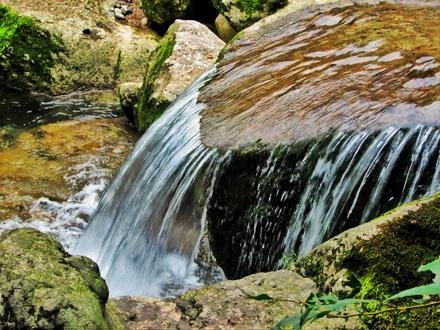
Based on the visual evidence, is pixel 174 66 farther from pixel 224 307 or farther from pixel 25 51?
pixel 224 307

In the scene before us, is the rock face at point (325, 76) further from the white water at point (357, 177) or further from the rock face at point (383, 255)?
the rock face at point (383, 255)

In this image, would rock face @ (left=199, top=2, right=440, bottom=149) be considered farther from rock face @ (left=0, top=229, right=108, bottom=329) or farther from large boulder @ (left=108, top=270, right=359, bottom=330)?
rock face @ (left=0, top=229, right=108, bottom=329)

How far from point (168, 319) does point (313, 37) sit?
11.7 feet

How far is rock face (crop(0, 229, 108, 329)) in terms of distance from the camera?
194cm

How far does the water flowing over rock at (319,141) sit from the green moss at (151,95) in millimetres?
1319

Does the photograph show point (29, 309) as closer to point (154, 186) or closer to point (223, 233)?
point (223, 233)

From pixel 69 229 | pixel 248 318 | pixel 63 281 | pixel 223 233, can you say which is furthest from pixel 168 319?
pixel 69 229

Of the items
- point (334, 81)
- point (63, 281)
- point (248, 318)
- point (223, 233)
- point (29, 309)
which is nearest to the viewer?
point (29, 309)

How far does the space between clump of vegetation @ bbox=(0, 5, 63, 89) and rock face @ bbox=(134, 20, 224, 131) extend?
5.68ft

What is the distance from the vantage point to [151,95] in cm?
636

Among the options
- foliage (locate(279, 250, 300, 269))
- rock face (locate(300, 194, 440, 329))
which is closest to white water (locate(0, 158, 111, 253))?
foliage (locate(279, 250, 300, 269))

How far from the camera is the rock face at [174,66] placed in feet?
20.4

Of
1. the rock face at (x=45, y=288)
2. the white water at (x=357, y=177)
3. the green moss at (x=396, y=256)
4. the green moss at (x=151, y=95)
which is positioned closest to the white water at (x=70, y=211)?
the green moss at (x=151, y=95)

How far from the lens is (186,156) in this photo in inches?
173
